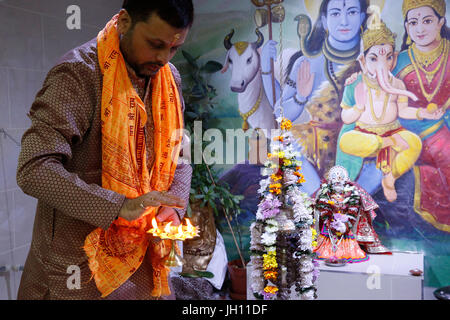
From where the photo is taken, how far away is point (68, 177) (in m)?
1.25

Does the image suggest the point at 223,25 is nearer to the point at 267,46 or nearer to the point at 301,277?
the point at 267,46

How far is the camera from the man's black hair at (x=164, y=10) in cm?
132

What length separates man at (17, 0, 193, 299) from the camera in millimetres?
1261

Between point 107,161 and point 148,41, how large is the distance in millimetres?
343

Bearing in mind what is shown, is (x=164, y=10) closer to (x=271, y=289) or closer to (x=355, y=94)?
(x=271, y=289)

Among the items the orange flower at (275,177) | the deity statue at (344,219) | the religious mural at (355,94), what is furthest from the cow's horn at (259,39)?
the orange flower at (275,177)

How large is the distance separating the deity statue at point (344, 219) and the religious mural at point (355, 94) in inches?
10.8

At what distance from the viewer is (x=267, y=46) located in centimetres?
557

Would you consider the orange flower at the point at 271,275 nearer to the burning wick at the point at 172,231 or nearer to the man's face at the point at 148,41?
the burning wick at the point at 172,231

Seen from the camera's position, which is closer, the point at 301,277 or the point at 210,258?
the point at 301,277

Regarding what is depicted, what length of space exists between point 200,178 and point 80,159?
154 inches

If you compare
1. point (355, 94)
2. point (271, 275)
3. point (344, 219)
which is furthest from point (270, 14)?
point (271, 275)
